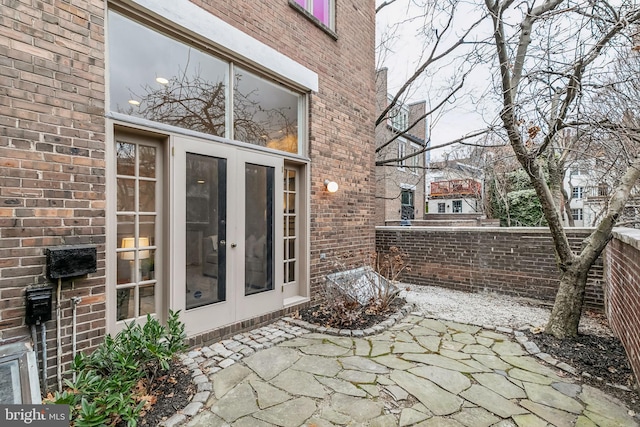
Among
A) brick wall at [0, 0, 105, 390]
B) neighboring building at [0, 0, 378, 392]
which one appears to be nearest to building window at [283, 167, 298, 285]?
neighboring building at [0, 0, 378, 392]

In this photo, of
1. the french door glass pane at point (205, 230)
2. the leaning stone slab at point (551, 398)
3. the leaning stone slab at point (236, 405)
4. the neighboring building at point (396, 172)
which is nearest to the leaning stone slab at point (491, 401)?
the leaning stone slab at point (551, 398)

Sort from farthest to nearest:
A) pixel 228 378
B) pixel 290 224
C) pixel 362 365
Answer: pixel 290 224
pixel 362 365
pixel 228 378

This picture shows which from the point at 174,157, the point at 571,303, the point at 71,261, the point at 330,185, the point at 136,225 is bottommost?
the point at 571,303

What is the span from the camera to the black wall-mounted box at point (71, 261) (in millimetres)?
2406

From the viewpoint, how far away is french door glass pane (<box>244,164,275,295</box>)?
4051 mm

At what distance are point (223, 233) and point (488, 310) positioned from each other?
14.5ft

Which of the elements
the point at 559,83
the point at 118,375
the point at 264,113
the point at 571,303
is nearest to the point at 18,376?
the point at 118,375

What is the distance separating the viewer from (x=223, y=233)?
372 cm

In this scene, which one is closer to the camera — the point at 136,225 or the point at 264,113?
the point at 136,225

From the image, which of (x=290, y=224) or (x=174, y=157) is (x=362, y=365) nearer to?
(x=290, y=224)

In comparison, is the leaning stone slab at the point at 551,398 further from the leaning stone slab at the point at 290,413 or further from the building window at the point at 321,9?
the building window at the point at 321,9

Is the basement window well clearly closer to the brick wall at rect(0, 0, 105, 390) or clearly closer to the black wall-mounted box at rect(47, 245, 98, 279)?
the brick wall at rect(0, 0, 105, 390)

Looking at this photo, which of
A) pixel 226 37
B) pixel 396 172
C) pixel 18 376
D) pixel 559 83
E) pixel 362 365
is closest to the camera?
pixel 18 376

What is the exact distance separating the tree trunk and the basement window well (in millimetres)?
5008
